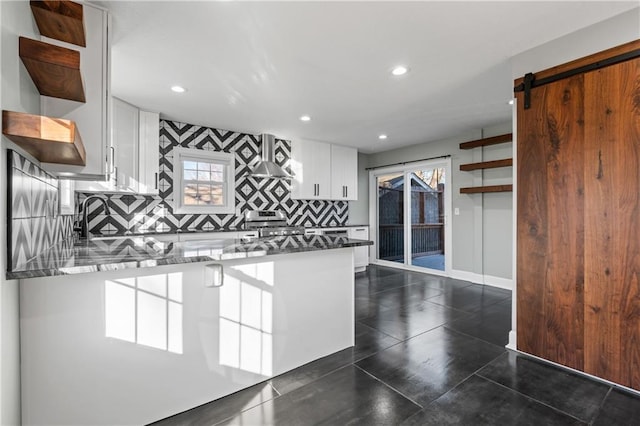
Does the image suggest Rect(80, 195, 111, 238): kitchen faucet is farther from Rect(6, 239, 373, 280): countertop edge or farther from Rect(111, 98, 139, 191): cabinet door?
Rect(6, 239, 373, 280): countertop edge

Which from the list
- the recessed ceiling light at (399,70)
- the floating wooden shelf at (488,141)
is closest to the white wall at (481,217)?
the floating wooden shelf at (488,141)

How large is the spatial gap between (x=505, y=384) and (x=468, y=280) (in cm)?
306

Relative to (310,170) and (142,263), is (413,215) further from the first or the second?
(142,263)

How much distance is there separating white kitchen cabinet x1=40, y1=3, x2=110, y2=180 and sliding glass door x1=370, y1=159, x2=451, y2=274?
15.7ft

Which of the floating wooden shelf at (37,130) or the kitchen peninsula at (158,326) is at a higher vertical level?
the floating wooden shelf at (37,130)

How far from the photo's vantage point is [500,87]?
3.04m

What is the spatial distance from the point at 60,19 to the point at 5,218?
1.13 metres

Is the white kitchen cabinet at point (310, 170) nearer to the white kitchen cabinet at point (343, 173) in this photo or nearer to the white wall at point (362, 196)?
the white kitchen cabinet at point (343, 173)

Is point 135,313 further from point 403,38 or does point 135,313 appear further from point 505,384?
point 403,38

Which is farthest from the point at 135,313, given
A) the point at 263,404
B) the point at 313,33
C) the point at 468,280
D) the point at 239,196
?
the point at 468,280

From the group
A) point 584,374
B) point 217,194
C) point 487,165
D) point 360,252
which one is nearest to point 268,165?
point 217,194

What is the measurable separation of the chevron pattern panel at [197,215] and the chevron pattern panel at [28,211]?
6.29 feet

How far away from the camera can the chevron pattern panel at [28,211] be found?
114 cm

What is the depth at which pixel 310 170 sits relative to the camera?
524 centimetres
